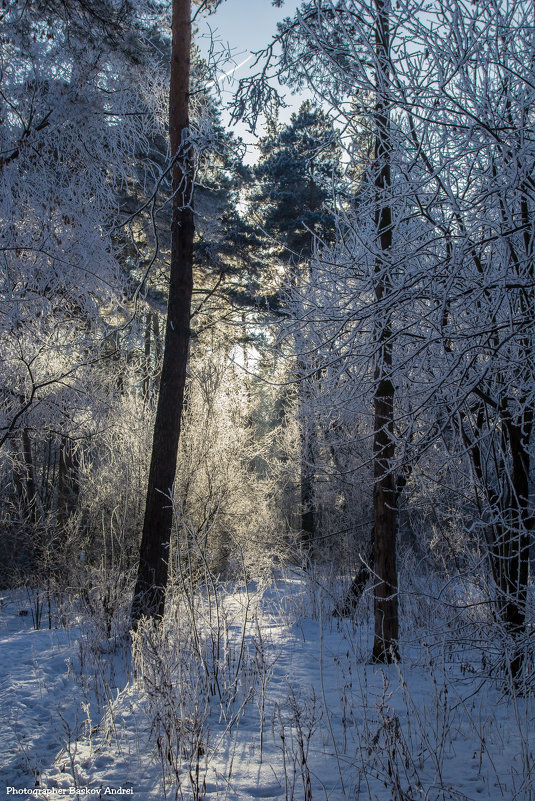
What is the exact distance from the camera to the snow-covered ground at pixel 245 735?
291 centimetres

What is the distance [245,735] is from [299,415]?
16.6 feet

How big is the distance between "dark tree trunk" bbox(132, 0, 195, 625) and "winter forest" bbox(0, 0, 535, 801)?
0.03 meters

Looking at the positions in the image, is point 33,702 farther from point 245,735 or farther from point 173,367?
point 173,367

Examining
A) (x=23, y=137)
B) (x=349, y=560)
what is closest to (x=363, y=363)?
(x=23, y=137)

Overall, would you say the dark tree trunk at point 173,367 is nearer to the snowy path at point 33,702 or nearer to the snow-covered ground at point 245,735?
the snow-covered ground at point 245,735

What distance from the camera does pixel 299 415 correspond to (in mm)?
8289

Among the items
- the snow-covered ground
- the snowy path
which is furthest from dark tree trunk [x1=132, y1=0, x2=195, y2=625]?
the snowy path

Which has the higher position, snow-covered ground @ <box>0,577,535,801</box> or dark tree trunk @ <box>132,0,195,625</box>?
dark tree trunk @ <box>132,0,195,625</box>

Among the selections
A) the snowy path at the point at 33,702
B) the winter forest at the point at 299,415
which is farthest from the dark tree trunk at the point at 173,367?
the snowy path at the point at 33,702

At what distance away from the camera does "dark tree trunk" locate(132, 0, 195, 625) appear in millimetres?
6203

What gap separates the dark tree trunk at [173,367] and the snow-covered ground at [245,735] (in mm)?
931

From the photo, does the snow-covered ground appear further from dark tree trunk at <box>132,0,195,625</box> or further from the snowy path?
dark tree trunk at <box>132,0,195,625</box>

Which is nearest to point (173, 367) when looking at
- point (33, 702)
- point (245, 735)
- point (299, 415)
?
point (299, 415)

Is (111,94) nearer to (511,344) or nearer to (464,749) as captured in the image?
(511,344)
